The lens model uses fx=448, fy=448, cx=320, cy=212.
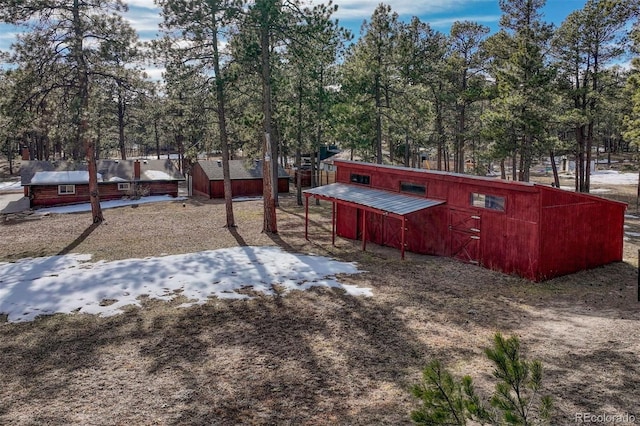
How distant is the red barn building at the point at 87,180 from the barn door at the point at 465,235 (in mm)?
27361

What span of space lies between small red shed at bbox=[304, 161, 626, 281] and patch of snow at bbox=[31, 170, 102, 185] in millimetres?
23725

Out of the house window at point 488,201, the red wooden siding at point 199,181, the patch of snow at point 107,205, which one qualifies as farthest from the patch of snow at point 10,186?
the house window at point 488,201

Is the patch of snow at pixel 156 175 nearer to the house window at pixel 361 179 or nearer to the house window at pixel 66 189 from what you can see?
the house window at pixel 66 189

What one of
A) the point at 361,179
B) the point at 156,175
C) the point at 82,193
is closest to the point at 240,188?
the point at 156,175

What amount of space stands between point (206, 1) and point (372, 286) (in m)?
13.4

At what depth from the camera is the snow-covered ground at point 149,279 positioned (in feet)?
40.7

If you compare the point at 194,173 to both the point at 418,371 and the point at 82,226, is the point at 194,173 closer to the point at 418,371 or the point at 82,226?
the point at 82,226

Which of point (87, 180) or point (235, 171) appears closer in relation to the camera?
point (87, 180)

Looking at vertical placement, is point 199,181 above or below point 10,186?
above

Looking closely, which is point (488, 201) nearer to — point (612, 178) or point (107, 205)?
point (107, 205)

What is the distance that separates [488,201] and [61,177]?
32.1 m

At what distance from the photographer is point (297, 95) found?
3012cm

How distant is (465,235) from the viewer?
56.4 feet

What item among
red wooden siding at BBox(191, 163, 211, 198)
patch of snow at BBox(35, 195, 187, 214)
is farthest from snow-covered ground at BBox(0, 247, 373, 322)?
red wooden siding at BBox(191, 163, 211, 198)
